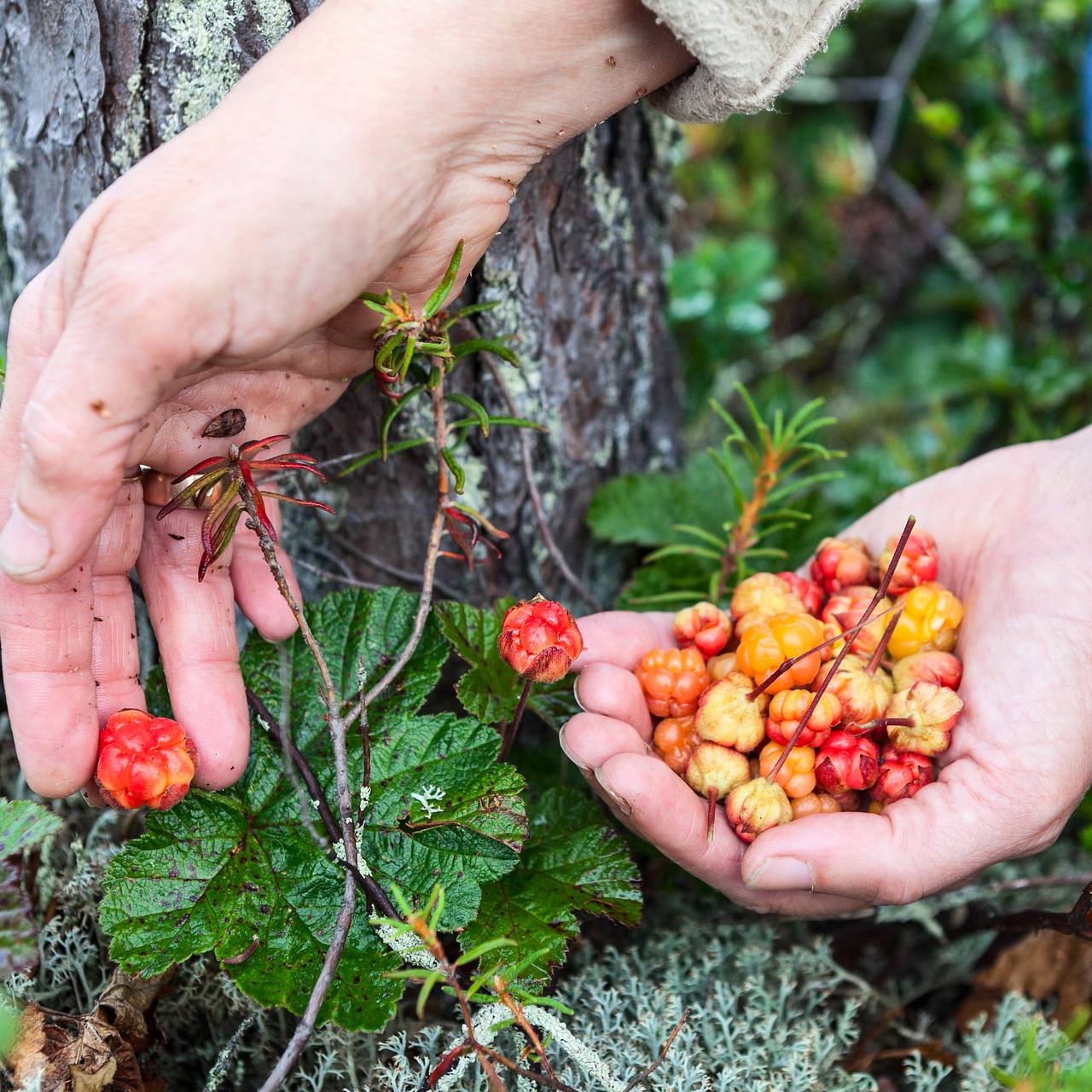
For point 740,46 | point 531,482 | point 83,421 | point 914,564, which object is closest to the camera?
point 83,421

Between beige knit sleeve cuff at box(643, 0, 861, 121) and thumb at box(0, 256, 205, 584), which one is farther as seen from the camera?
beige knit sleeve cuff at box(643, 0, 861, 121)

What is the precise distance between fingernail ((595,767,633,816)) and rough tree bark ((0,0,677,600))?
716mm

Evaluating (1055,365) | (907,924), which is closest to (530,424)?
(907,924)

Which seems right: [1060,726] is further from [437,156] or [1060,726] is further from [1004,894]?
[437,156]

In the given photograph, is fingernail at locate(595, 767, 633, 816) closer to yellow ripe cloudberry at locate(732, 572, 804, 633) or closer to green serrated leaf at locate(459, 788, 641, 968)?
green serrated leaf at locate(459, 788, 641, 968)

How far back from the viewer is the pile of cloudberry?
1.50 metres

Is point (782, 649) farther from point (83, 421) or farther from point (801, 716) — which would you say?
point (83, 421)

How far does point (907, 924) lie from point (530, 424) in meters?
1.25

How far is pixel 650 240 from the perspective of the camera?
2182 millimetres

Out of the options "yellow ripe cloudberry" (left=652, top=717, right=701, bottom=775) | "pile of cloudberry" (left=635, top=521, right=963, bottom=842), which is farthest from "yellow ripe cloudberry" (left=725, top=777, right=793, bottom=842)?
"yellow ripe cloudberry" (left=652, top=717, right=701, bottom=775)

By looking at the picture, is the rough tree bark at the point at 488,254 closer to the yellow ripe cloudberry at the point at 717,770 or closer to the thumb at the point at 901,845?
the yellow ripe cloudberry at the point at 717,770

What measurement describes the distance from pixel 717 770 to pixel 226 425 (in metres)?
0.89

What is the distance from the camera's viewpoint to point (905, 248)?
3553 mm

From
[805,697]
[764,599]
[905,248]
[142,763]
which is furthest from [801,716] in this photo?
[905,248]
